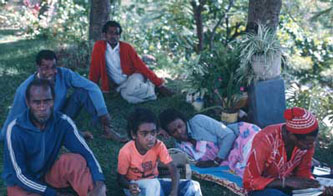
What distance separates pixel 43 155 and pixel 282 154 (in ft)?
5.88

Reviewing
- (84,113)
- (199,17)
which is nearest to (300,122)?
(84,113)

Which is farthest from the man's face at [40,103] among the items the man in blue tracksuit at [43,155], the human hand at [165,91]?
the human hand at [165,91]

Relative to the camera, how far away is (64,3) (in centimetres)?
981

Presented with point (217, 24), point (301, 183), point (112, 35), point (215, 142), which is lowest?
point (301, 183)

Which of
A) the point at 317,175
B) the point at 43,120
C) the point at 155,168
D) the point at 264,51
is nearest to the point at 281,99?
the point at 264,51

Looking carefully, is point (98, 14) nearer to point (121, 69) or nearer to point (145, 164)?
point (121, 69)

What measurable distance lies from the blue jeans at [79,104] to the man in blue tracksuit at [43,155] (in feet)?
4.41

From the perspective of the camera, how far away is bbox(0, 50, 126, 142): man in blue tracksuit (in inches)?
174

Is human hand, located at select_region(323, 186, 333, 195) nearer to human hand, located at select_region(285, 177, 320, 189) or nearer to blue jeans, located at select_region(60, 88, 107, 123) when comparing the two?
human hand, located at select_region(285, 177, 320, 189)

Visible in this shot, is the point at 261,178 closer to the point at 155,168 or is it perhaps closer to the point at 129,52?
the point at 155,168

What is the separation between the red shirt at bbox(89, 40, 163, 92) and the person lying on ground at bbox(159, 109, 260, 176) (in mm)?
2008

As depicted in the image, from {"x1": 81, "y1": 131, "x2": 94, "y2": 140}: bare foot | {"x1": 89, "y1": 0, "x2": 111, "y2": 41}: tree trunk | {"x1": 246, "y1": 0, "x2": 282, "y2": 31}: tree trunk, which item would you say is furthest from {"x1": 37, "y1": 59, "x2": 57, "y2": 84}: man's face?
{"x1": 89, "y1": 0, "x2": 111, "y2": 41}: tree trunk

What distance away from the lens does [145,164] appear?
143 inches

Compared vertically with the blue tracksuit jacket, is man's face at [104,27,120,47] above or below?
above
